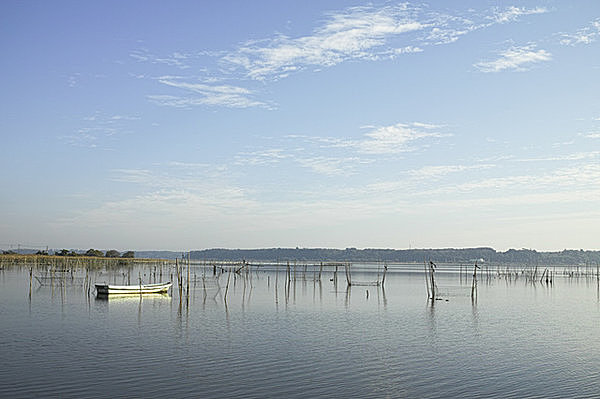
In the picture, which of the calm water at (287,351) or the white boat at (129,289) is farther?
the white boat at (129,289)

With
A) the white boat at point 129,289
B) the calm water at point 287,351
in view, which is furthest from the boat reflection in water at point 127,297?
the calm water at point 287,351

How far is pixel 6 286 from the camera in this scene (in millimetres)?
39250

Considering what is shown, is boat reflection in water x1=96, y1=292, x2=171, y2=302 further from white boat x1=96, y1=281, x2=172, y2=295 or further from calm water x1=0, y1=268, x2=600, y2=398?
calm water x1=0, y1=268, x2=600, y2=398

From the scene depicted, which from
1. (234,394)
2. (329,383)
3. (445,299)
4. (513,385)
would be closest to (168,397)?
(234,394)

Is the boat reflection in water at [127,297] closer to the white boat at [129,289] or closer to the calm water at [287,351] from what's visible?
the white boat at [129,289]

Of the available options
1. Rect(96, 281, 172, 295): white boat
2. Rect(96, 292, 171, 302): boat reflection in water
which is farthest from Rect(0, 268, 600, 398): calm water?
Rect(96, 281, 172, 295): white boat

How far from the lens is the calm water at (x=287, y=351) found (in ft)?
44.0

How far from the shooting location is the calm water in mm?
13398

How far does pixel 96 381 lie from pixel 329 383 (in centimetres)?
540

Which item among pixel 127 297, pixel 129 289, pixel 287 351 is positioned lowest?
pixel 127 297

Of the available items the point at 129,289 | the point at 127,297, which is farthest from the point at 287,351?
the point at 129,289

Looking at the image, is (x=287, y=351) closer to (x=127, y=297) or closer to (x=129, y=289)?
(x=127, y=297)

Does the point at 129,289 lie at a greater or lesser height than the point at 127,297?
greater

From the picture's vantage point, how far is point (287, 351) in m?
17.7
